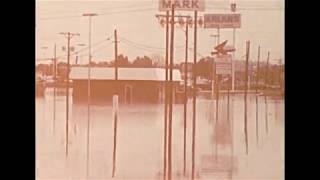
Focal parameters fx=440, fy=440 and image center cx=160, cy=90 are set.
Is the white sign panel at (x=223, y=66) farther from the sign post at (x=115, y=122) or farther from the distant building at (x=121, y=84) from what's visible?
the sign post at (x=115, y=122)

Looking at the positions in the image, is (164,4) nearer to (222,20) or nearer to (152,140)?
(222,20)

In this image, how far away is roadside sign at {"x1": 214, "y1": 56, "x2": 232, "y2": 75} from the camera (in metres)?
1.10

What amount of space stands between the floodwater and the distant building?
2 cm

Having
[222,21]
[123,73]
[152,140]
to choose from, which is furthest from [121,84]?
[222,21]

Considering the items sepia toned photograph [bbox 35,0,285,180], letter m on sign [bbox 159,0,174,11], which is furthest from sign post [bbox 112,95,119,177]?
letter m on sign [bbox 159,0,174,11]

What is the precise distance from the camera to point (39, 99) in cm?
109

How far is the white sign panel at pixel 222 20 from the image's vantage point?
3.57ft

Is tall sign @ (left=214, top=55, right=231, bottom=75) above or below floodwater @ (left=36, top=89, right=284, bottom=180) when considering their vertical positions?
above

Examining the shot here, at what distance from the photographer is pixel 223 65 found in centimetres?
110

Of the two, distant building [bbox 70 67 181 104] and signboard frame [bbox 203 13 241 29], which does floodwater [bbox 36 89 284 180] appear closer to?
distant building [bbox 70 67 181 104]

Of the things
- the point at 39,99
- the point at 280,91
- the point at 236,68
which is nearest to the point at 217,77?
the point at 236,68

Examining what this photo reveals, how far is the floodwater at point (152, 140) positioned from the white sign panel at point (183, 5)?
0.75ft

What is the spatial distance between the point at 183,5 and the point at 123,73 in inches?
8.9

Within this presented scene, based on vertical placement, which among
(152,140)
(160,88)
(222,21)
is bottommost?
(152,140)
